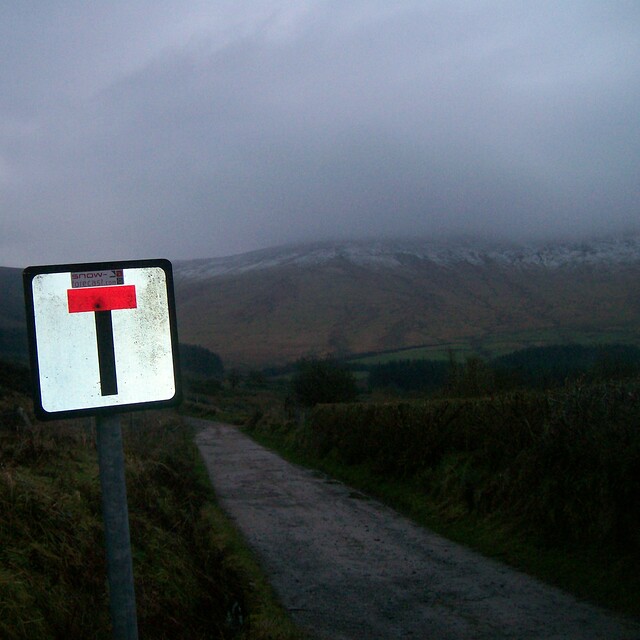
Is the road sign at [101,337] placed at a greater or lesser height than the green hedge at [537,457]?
Answer: greater

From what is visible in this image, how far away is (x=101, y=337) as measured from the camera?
254 cm

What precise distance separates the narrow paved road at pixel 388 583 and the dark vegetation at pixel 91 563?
2.16 feet

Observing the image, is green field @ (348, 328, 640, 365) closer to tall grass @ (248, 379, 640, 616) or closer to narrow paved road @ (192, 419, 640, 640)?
tall grass @ (248, 379, 640, 616)

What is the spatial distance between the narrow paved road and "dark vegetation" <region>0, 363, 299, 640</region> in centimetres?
66

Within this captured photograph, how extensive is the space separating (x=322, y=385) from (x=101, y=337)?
40.2 meters

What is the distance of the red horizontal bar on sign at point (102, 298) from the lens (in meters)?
2.54

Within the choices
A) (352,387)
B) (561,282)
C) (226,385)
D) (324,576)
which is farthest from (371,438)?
(561,282)

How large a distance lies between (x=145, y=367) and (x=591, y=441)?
772cm

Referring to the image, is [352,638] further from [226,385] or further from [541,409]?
[226,385]

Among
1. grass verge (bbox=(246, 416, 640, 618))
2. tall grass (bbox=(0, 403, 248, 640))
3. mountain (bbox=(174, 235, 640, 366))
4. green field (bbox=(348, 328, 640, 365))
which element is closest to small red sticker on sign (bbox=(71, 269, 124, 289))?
tall grass (bbox=(0, 403, 248, 640))

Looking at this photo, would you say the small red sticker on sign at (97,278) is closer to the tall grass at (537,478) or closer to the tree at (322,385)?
the tall grass at (537,478)

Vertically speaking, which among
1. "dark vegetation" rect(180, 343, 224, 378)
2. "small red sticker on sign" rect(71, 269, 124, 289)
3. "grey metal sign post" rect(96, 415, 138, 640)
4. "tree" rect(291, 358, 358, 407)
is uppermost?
"small red sticker on sign" rect(71, 269, 124, 289)

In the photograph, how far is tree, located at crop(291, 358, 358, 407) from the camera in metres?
42.2

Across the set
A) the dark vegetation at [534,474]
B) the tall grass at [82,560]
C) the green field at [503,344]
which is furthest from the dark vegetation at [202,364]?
the tall grass at [82,560]
